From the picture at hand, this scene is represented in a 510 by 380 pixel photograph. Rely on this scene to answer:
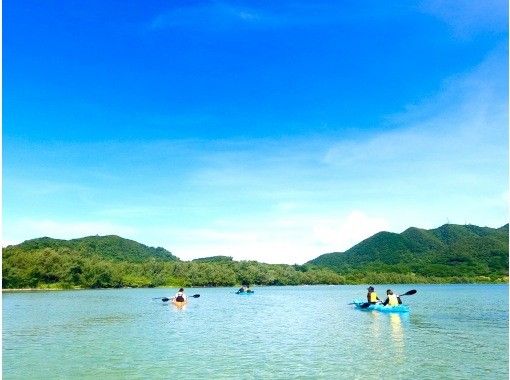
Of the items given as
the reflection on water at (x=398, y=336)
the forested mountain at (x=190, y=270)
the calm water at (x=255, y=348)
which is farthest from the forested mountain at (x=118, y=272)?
the reflection on water at (x=398, y=336)

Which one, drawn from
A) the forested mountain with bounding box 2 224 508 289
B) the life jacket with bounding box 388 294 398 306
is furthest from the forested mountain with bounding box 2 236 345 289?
the life jacket with bounding box 388 294 398 306

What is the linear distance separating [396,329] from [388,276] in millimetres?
118915

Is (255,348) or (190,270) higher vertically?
(190,270)

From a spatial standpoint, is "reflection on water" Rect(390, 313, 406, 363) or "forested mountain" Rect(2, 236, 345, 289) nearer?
"reflection on water" Rect(390, 313, 406, 363)

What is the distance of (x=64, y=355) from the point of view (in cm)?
1770

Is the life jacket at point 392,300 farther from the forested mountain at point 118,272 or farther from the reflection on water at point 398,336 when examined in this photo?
the forested mountain at point 118,272

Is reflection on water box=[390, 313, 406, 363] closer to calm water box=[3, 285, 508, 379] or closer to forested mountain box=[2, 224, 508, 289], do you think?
calm water box=[3, 285, 508, 379]

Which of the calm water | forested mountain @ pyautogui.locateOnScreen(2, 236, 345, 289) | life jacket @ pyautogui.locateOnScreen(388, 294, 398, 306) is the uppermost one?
forested mountain @ pyautogui.locateOnScreen(2, 236, 345, 289)

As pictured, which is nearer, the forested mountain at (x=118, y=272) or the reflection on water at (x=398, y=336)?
the reflection on water at (x=398, y=336)

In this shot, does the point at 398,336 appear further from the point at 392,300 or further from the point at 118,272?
the point at 118,272

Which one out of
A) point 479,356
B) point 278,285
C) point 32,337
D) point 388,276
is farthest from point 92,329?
point 388,276

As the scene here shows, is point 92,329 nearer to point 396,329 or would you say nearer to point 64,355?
point 64,355

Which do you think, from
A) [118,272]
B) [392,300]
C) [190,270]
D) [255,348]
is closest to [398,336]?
[255,348]

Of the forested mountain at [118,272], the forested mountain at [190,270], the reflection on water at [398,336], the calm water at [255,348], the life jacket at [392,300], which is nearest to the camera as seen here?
the calm water at [255,348]
